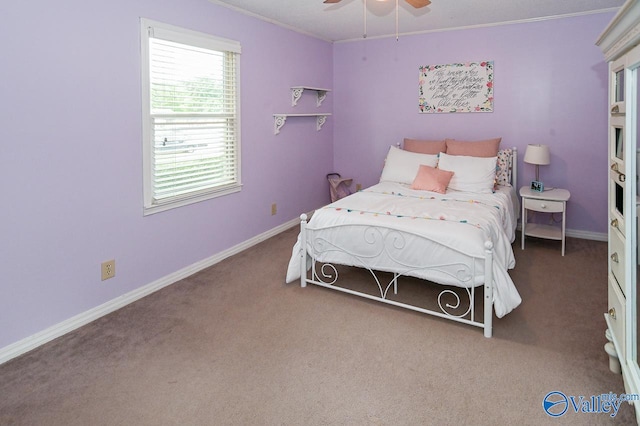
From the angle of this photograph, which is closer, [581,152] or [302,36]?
[581,152]

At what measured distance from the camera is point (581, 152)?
13.7 feet

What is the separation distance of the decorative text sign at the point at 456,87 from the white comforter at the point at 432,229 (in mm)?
1367

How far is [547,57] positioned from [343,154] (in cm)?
253

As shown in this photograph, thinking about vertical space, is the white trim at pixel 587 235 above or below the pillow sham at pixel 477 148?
below

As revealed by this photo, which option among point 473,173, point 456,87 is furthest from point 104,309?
point 456,87

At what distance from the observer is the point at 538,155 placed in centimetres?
399

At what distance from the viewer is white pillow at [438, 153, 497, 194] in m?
3.86

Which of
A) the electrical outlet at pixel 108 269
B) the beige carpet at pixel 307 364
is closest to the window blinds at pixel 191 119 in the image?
the electrical outlet at pixel 108 269

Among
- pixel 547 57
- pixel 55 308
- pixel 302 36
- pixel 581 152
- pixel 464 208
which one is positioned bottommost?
pixel 55 308

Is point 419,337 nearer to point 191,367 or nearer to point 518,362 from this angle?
point 518,362

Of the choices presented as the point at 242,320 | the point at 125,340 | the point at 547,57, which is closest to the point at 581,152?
the point at 547,57

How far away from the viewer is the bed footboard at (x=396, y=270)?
2432 millimetres

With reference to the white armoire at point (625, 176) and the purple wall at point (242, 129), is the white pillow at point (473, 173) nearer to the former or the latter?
the purple wall at point (242, 129)

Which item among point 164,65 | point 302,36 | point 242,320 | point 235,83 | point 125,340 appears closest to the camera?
point 125,340
